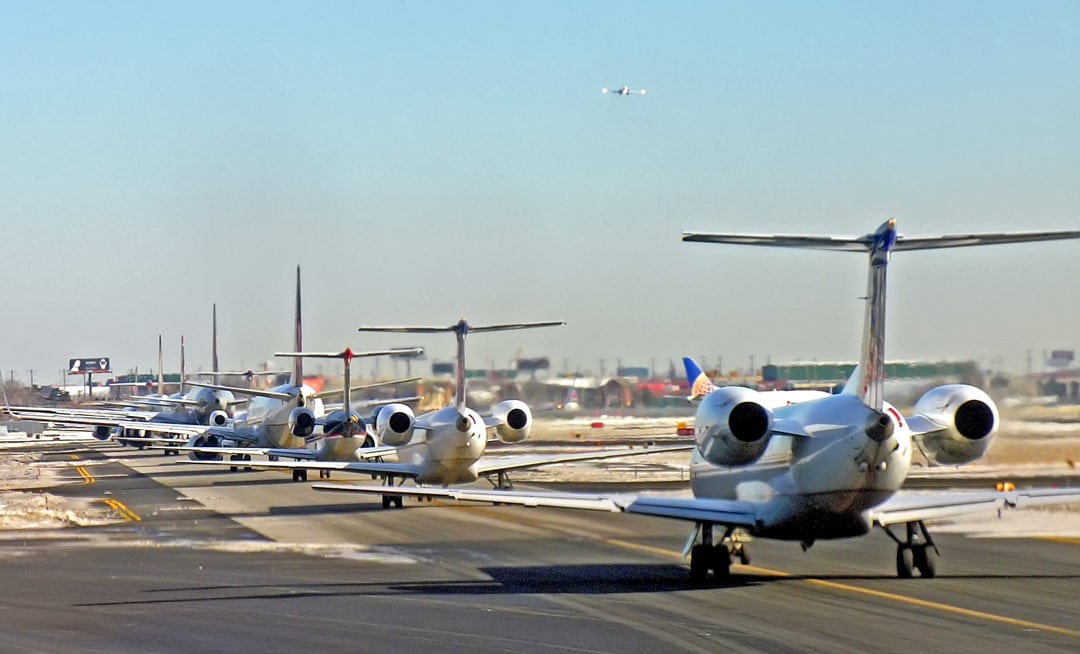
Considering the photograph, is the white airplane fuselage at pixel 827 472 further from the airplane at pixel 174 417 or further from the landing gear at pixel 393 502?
the airplane at pixel 174 417

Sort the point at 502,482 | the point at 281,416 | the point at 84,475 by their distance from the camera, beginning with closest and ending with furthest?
the point at 502,482
the point at 281,416
the point at 84,475

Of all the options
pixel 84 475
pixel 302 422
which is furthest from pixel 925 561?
pixel 84 475

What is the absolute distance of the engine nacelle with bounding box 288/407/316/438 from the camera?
65.6m

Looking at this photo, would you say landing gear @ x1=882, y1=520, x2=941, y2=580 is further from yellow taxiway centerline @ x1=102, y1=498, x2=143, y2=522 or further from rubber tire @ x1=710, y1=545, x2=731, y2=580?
yellow taxiway centerline @ x1=102, y1=498, x2=143, y2=522

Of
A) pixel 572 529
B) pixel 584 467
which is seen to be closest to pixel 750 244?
pixel 572 529

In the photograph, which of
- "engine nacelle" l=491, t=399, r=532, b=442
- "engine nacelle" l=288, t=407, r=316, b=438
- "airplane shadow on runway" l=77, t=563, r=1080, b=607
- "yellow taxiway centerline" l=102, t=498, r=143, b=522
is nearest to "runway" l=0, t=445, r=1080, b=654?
"airplane shadow on runway" l=77, t=563, r=1080, b=607

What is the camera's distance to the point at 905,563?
25.5 metres

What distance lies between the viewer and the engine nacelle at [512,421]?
4922 cm

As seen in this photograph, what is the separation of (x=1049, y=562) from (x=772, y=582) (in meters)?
6.42

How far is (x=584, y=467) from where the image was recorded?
7006cm

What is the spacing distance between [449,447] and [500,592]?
69.2 ft

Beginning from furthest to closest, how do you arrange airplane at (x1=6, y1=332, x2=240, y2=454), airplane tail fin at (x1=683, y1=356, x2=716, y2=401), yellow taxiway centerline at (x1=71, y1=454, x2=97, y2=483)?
airplane at (x1=6, y1=332, x2=240, y2=454)
yellow taxiway centerline at (x1=71, y1=454, x2=97, y2=483)
airplane tail fin at (x1=683, y1=356, x2=716, y2=401)

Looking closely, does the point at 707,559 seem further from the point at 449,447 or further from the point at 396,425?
the point at 396,425

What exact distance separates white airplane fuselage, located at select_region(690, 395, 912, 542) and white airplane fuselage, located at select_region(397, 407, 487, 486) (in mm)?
20607
